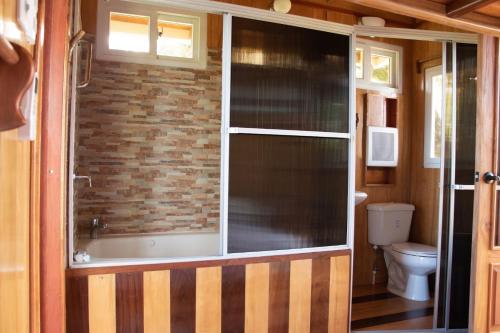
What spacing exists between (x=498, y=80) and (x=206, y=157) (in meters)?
2.19

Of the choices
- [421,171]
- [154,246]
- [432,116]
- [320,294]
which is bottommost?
[320,294]

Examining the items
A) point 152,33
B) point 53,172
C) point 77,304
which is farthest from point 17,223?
point 152,33

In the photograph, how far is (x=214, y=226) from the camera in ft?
10.0

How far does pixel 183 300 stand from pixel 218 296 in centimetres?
20

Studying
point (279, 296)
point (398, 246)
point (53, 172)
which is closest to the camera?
point (53, 172)

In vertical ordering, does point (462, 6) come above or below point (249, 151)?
above

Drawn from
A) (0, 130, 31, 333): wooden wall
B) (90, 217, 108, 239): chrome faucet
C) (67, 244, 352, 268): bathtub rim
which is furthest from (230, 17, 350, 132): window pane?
(90, 217, 108, 239): chrome faucet

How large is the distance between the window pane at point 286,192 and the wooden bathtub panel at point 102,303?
0.66 m

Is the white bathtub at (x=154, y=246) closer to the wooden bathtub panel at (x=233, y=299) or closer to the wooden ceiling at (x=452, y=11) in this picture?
the wooden bathtub panel at (x=233, y=299)

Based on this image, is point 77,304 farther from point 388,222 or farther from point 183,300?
point 388,222

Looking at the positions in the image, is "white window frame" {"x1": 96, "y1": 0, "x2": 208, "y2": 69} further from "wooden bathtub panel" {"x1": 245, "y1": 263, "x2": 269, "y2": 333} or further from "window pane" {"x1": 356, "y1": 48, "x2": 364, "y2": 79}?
"wooden bathtub panel" {"x1": 245, "y1": 263, "x2": 269, "y2": 333}

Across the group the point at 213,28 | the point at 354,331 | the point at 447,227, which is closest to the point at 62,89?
the point at 213,28

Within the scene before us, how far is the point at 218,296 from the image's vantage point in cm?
191

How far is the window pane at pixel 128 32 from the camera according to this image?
2.73 metres
